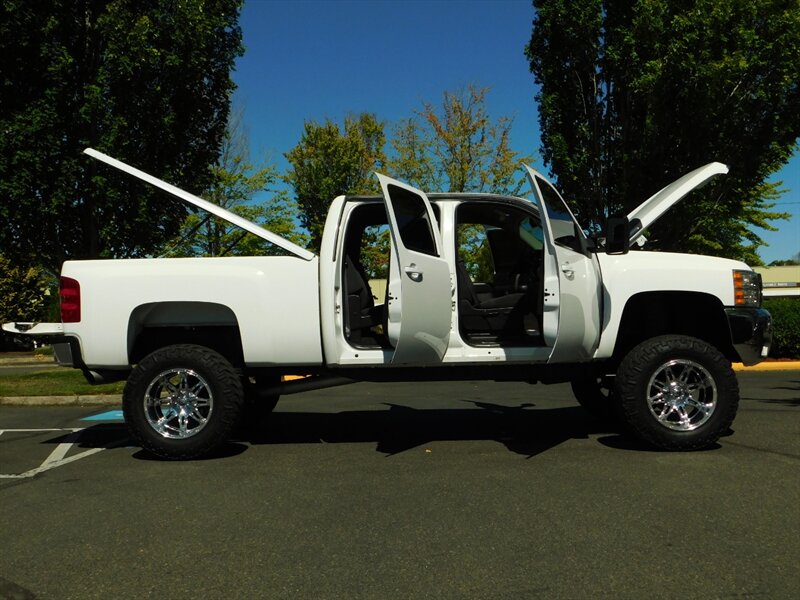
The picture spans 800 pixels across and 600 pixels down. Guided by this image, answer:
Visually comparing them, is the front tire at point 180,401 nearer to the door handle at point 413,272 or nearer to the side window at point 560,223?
the door handle at point 413,272

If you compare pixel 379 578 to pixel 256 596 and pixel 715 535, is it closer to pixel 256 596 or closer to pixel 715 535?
pixel 256 596

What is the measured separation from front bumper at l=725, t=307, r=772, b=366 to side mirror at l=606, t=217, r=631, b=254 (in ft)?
3.55

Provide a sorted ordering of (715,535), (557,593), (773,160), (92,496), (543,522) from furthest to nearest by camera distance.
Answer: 1. (773,160)
2. (92,496)
3. (543,522)
4. (715,535)
5. (557,593)

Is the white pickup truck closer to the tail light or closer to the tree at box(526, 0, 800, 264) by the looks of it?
the tail light

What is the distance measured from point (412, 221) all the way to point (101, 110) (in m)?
8.68

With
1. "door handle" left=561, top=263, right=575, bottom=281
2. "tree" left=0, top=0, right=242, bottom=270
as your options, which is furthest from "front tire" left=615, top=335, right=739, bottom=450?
"tree" left=0, top=0, right=242, bottom=270

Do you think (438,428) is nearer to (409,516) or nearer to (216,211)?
(409,516)

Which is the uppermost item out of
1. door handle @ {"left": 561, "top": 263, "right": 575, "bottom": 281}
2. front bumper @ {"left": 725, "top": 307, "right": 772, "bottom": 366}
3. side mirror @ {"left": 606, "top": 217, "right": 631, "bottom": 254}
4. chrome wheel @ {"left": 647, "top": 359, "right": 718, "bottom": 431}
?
side mirror @ {"left": 606, "top": 217, "right": 631, "bottom": 254}

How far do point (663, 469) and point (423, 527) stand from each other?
6.86 feet

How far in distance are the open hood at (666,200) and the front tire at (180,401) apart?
3.44 m

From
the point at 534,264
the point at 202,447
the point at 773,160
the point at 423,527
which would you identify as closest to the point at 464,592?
the point at 423,527

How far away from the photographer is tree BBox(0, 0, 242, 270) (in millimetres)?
11352

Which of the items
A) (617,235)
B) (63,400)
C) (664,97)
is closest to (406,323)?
(617,235)

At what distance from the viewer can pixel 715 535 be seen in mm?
3508
